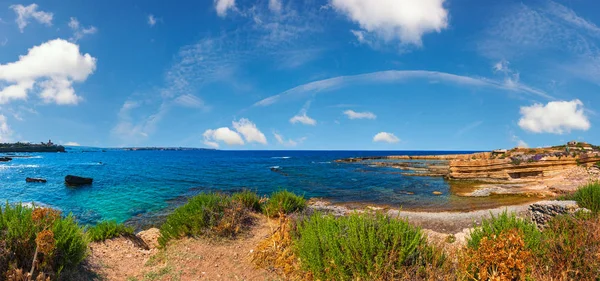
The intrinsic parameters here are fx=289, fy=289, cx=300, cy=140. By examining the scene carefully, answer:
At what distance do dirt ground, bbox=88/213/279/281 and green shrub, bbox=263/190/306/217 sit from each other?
1.54 metres

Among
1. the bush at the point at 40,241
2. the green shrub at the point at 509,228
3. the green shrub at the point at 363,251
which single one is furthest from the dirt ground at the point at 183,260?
the green shrub at the point at 509,228

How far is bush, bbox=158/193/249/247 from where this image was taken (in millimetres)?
8945

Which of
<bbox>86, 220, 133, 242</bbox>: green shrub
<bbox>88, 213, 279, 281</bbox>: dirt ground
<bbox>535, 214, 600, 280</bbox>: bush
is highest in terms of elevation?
<bbox>535, 214, 600, 280</bbox>: bush

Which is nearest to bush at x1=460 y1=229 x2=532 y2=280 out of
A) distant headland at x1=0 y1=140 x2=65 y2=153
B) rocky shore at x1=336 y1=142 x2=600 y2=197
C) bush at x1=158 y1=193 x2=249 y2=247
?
bush at x1=158 y1=193 x2=249 y2=247

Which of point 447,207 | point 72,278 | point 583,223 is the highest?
point 583,223

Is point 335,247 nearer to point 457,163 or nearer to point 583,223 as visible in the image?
point 583,223

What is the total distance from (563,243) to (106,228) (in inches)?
461

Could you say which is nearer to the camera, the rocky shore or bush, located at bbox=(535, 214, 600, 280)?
bush, located at bbox=(535, 214, 600, 280)

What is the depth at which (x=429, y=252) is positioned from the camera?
525cm

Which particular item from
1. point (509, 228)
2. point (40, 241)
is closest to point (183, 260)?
point (40, 241)

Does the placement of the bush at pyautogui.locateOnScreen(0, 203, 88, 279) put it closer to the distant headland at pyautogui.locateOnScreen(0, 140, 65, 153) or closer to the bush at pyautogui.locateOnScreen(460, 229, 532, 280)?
the bush at pyautogui.locateOnScreen(460, 229, 532, 280)

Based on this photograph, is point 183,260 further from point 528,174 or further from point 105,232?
point 528,174

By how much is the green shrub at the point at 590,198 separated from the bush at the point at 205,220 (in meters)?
11.8

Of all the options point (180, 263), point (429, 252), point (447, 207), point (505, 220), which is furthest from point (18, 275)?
point (447, 207)
